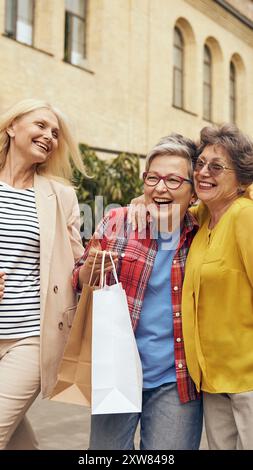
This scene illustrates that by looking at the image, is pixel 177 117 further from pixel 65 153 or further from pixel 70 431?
pixel 65 153

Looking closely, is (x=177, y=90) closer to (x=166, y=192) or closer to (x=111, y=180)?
(x=111, y=180)

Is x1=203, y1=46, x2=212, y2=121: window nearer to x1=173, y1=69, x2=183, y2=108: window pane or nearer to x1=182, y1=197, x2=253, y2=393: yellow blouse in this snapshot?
x1=173, y1=69, x2=183, y2=108: window pane

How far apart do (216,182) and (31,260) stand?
2.95ft

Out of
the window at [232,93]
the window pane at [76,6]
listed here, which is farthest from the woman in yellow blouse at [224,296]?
the window at [232,93]

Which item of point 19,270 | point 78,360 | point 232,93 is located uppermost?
point 232,93

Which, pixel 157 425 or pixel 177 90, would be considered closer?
pixel 157 425

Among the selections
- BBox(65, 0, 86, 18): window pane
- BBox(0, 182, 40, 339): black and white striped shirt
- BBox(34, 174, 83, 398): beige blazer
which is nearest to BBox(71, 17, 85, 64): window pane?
BBox(65, 0, 86, 18): window pane

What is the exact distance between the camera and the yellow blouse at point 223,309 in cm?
236

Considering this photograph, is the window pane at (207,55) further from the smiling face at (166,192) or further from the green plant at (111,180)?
the smiling face at (166,192)

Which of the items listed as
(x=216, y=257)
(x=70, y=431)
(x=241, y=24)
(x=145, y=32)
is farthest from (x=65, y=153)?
(x=241, y=24)

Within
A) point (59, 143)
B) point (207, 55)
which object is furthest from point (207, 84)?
point (59, 143)

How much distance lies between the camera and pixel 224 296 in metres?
2.37

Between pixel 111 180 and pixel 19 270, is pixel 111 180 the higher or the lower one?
the higher one

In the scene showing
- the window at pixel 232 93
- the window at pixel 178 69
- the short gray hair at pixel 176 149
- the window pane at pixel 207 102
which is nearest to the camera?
the short gray hair at pixel 176 149
